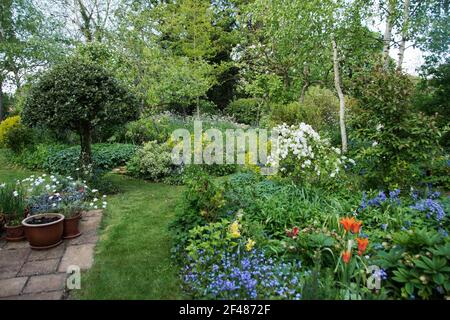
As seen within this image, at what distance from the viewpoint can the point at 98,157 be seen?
7.88 meters

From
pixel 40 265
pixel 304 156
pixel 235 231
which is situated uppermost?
pixel 304 156

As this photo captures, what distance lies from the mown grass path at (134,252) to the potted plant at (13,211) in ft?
3.26

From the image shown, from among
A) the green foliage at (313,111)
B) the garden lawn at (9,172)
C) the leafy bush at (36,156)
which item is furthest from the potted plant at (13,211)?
the green foliage at (313,111)

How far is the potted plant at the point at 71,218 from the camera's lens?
13.3 ft

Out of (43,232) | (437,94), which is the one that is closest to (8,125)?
(43,232)

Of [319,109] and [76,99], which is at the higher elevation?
[319,109]

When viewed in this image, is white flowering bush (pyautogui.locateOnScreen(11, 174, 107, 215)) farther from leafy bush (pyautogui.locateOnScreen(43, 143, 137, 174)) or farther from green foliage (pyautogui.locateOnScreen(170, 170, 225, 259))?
leafy bush (pyautogui.locateOnScreen(43, 143, 137, 174))

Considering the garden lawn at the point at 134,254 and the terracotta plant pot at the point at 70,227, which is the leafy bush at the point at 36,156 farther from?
the terracotta plant pot at the point at 70,227

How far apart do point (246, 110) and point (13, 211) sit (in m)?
11.5

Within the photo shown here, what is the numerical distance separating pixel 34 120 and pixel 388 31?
750 centimetres

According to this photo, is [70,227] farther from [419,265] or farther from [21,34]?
[21,34]

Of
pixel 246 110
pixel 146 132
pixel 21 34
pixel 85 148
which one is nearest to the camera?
pixel 85 148
